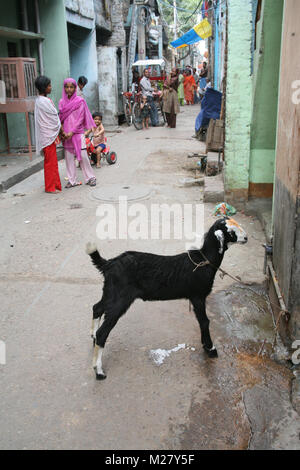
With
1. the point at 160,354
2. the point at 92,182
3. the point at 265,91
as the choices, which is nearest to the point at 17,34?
the point at 92,182

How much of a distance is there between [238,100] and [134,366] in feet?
13.8

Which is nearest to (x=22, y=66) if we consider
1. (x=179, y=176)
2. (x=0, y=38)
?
(x=0, y=38)

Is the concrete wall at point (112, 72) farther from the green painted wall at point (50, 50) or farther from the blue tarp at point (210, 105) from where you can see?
the blue tarp at point (210, 105)

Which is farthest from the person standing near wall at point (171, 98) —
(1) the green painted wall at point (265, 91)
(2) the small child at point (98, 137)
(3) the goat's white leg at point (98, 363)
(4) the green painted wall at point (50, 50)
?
(3) the goat's white leg at point (98, 363)

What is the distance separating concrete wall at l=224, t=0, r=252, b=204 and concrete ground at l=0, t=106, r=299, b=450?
106 cm

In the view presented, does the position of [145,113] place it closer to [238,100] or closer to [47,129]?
[47,129]

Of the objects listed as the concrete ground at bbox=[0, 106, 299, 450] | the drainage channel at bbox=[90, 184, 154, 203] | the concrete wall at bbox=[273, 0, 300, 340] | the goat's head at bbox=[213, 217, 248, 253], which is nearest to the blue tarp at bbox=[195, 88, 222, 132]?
the drainage channel at bbox=[90, 184, 154, 203]

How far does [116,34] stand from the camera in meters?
16.6

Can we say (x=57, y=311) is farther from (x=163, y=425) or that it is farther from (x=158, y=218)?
(x=158, y=218)

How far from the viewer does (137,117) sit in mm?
14969

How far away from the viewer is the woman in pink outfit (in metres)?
7.55

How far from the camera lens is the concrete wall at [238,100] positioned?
229 inches

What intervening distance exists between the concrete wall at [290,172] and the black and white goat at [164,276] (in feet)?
1.24

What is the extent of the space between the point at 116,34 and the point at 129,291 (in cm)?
1576
